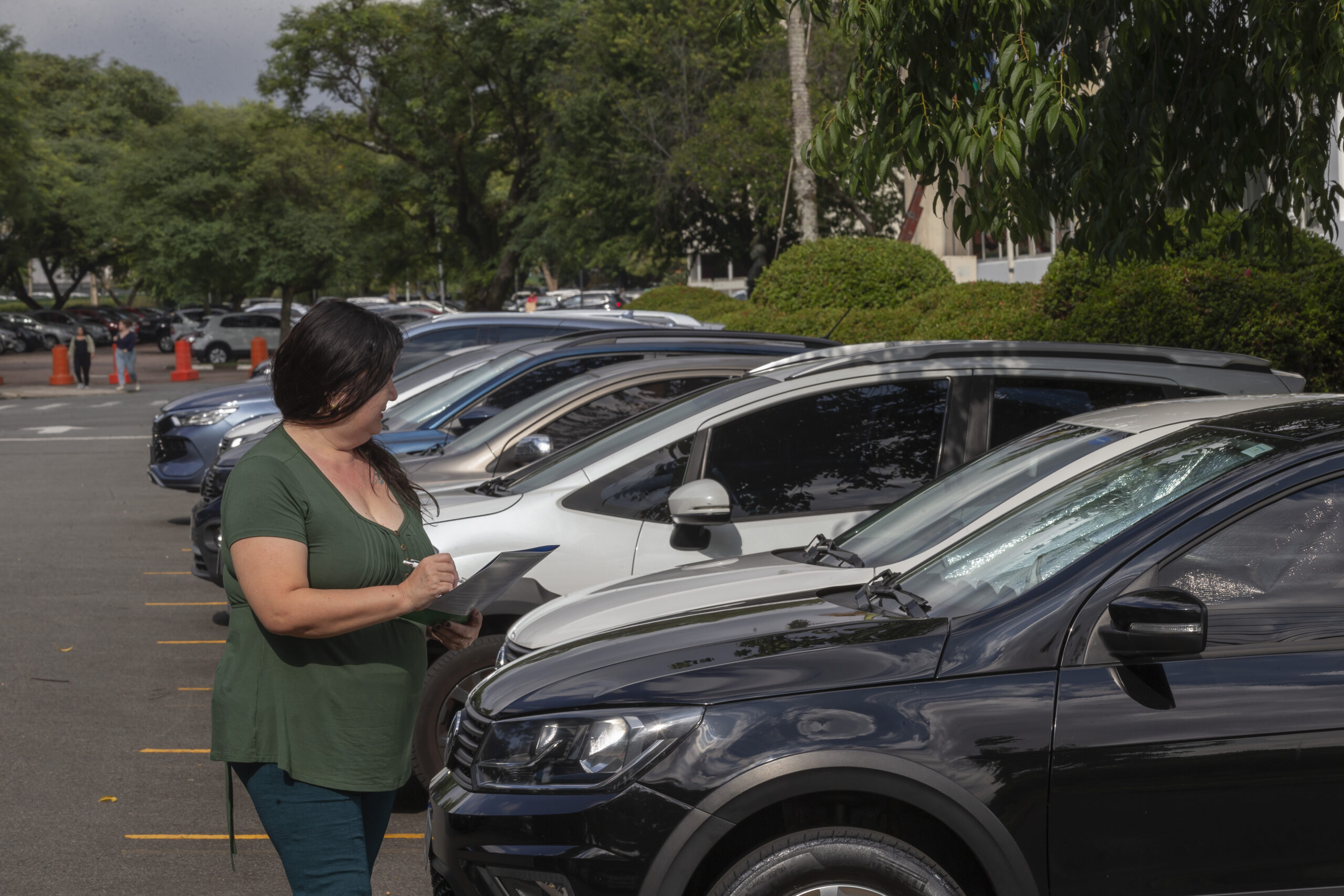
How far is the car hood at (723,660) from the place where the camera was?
299cm

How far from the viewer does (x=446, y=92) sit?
39344 millimetres

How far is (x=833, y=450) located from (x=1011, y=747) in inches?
94.7

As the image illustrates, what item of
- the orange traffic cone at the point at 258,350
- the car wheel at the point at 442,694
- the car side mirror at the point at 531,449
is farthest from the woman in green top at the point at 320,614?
the orange traffic cone at the point at 258,350

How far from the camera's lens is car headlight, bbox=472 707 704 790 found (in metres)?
2.95

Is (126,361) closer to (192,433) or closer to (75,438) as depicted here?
(75,438)

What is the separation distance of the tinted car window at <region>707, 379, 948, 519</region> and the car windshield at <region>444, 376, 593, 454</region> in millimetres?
1770

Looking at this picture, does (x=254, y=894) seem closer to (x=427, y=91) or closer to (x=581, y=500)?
(x=581, y=500)

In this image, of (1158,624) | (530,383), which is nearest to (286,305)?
(530,383)

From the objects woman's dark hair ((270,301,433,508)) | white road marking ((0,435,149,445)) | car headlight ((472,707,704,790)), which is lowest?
white road marking ((0,435,149,445))

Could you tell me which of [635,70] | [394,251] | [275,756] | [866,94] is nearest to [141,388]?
[394,251]

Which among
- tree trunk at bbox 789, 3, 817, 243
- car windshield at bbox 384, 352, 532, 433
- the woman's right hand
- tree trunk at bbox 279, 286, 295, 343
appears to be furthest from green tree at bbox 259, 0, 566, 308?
the woman's right hand

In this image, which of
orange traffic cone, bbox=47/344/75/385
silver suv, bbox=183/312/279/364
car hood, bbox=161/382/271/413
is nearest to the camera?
car hood, bbox=161/382/271/413

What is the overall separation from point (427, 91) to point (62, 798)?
121ft

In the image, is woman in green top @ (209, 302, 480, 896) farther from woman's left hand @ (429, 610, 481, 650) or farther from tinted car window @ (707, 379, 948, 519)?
tinted car window @ (707, 379, 948, 519)
